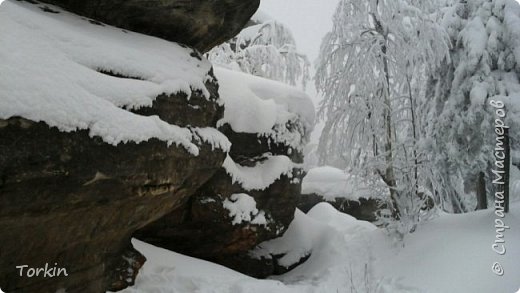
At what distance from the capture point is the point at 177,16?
5.45 metres

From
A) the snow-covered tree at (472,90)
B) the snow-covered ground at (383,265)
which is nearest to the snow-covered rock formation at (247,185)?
the snow-covered ground at (383,265)

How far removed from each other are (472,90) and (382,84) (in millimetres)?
1592

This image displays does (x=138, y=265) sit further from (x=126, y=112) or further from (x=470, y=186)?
(x=470, y=186)

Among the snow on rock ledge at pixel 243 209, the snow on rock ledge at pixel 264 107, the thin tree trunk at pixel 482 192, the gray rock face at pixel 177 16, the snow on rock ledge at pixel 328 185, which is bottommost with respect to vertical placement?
the snow on rock ledge at pixel 328 185

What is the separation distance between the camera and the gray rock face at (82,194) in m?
2.98

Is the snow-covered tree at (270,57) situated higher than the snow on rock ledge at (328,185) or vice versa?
the snow-covered tree at (270,57)

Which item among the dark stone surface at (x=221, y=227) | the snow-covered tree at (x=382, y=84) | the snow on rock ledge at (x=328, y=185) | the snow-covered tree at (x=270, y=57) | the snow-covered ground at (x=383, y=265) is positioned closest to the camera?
the snow-covered ground at (x=383, y=265)

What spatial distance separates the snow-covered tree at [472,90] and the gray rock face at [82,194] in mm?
4984

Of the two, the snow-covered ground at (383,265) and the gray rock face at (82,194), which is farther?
the snow-covered ground at (383,265)

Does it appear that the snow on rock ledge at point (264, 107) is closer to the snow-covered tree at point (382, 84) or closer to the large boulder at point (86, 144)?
the snow-covered tree at point (382, 84)

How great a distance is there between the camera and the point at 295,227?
A: 840cm
